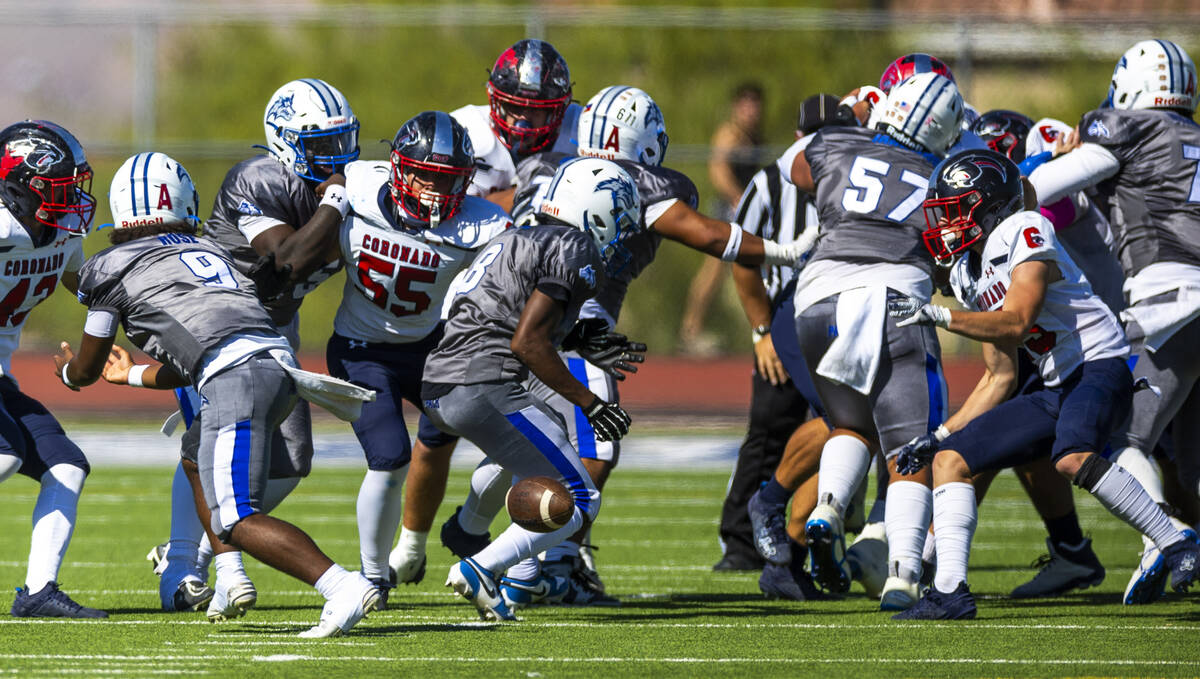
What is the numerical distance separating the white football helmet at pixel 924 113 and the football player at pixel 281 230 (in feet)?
6.54

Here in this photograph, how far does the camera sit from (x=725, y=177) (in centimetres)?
1454

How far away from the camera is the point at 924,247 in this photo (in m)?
5.80

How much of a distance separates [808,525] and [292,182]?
7.30 ft

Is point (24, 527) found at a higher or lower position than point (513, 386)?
lower

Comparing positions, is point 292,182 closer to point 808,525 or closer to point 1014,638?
point 808,525

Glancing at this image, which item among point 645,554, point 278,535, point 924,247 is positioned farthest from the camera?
point 645,554

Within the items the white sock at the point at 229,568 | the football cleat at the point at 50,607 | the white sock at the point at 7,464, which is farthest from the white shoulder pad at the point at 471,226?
the football cleat at the point at 50,607

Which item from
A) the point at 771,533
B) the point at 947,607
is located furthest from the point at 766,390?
the point at 947,607

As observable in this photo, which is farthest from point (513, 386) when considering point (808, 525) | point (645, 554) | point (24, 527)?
point (24, 527)

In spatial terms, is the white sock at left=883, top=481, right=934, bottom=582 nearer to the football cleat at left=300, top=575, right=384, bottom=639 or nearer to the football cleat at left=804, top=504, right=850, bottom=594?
the football cleat at left=804, top=504, right=850, bottom=594

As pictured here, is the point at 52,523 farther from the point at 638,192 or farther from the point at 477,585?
the point at 638,192

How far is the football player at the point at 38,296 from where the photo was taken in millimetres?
5480

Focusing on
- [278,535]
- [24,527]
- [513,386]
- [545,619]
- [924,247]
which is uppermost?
[924,247]

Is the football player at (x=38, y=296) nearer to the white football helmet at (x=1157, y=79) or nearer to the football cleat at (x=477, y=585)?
the football cleat at (x=477, y=585)
